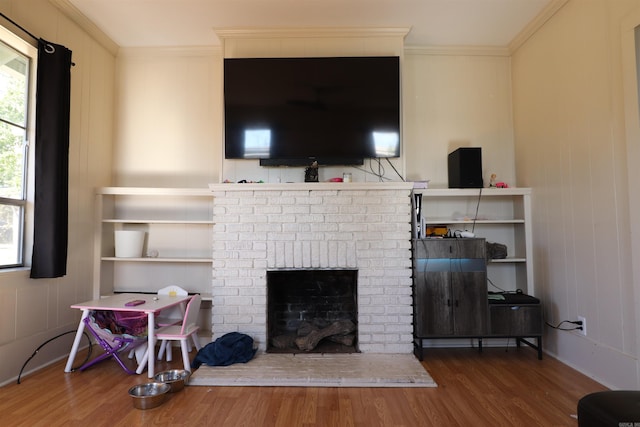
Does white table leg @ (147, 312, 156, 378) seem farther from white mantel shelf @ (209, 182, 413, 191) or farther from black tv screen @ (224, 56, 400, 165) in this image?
black tv screen @ (224, 56, 400, 165)

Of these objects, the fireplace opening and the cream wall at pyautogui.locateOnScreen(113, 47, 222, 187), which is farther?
the cream wall at pyautogui.locateOnScreen(113, 47, 222, 187)

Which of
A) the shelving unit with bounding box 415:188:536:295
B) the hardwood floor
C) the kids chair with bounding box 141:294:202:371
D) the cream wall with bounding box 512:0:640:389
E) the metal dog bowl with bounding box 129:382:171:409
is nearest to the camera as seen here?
the hardwood floor

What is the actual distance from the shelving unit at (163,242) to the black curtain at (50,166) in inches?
27.0

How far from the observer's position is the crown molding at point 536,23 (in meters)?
2.87

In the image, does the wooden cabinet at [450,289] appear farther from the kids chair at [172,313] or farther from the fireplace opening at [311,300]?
the kids chair at [172,313]

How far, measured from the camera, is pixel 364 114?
3205 mm

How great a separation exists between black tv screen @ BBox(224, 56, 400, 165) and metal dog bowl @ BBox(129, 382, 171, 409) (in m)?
1.91

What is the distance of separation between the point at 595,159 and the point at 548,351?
1.63 meters

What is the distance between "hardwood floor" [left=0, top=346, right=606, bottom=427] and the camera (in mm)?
1970

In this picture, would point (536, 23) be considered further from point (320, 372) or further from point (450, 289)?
point (320, 372)

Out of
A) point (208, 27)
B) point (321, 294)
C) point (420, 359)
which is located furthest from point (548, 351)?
point (208, 27)

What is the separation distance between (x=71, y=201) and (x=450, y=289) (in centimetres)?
318

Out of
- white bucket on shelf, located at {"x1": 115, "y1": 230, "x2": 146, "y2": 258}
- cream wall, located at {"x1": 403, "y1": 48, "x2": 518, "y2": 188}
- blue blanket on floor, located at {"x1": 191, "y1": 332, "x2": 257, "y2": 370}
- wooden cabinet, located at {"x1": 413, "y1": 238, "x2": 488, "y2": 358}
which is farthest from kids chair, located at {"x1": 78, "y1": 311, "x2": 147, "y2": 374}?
cream wall, located at {"x1": 403, "y1": 48, "x2": 518, "y2": 188}

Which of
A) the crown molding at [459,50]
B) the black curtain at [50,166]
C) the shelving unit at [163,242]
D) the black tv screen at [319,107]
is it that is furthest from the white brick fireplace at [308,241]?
the crown molding at [459,50]
